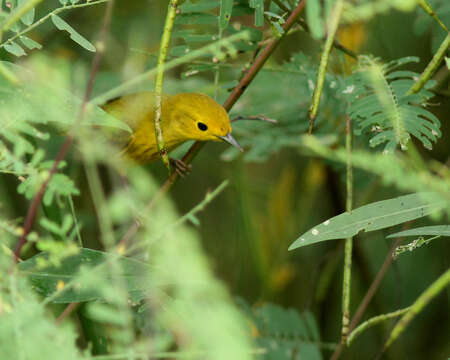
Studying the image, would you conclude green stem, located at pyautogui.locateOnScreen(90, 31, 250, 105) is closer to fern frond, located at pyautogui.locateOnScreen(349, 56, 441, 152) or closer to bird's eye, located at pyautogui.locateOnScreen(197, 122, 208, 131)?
fern frond, located at pyautogui.locateOnScreen(349, 56, 441, 152)

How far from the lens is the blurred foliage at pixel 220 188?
0.69 m

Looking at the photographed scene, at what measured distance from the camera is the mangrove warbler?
78.3 inches

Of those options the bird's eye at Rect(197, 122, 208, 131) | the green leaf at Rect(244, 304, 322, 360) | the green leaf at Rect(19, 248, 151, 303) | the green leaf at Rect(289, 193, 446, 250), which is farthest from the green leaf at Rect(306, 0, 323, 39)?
the green leaf at Rect(244, 304, 322, 360)

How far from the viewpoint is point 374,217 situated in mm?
1073

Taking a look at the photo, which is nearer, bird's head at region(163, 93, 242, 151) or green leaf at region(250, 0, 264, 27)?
green leaf at region(250, 0, 264, 27)

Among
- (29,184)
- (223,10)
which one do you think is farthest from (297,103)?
(29,184)

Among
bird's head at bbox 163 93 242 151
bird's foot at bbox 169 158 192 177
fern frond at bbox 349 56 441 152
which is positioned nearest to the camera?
fern frond at bbox 349 56 441 152

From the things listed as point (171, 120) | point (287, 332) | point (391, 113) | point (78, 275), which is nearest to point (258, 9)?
point (391, 113)

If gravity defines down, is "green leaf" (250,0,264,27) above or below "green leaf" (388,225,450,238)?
above

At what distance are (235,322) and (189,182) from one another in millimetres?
3211

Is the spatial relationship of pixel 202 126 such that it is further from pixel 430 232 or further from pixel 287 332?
pixel 430 232

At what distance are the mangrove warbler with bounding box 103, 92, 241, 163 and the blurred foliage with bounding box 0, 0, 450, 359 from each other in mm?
80

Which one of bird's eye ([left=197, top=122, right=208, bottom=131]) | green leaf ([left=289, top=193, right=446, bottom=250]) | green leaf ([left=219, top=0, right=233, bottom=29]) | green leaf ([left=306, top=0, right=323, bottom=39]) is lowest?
green leaf ([left=289, top=193, right=446, bottom=250])

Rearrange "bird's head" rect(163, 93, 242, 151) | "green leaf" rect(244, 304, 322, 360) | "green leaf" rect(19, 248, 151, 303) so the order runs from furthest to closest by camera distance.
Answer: "green leaf" rect(244, 304, 322, 360)
"bird's head" rect(163, 93, 242, 151)
"green leaf" rect(19, 248, 151, 303)
